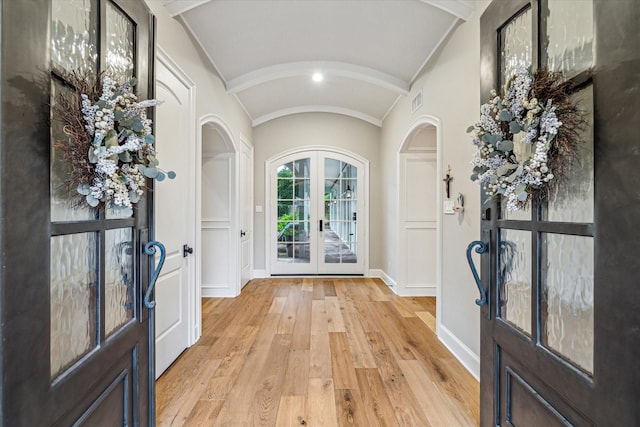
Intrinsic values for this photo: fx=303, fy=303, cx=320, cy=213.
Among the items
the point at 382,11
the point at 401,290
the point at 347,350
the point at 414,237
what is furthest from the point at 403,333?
the point at 382,11

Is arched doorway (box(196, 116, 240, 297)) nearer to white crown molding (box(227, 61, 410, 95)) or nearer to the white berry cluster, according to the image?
white crown molding (box(227, 61, 410, 95))

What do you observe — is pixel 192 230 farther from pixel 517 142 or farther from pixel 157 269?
pixel 517 142

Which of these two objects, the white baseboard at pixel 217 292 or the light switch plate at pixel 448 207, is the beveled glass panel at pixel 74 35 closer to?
the light switch plate at pixel 448 207

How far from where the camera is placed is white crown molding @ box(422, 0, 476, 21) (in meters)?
2.27

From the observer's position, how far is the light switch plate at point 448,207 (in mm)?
2646

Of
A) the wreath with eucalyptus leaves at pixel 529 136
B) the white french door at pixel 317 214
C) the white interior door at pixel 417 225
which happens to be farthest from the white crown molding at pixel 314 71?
the wreath with eucalyptus leaves at pixel 529 136

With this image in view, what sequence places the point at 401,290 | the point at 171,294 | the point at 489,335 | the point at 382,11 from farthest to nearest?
the point at 401,290 → the point at 382,11 → the point at 171,294 → the point at 489,335

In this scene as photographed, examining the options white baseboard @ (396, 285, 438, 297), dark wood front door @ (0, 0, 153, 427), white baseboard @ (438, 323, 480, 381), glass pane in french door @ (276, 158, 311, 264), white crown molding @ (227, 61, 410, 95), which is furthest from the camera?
glass pane in french door @ (276, 158, 311, 264)

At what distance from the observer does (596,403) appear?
2.50 ft

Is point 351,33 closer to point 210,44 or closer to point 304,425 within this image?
point 210,44

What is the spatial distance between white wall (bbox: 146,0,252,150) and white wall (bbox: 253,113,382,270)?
1175 mm

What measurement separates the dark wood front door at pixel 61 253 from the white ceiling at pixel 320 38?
1.60 m

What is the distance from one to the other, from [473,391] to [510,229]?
145cm

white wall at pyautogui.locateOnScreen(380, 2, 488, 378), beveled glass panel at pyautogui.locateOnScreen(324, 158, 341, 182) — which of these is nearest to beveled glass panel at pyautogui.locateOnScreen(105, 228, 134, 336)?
white wall at pyautogui.locateOnScreen(380, 2, 488, 378)
